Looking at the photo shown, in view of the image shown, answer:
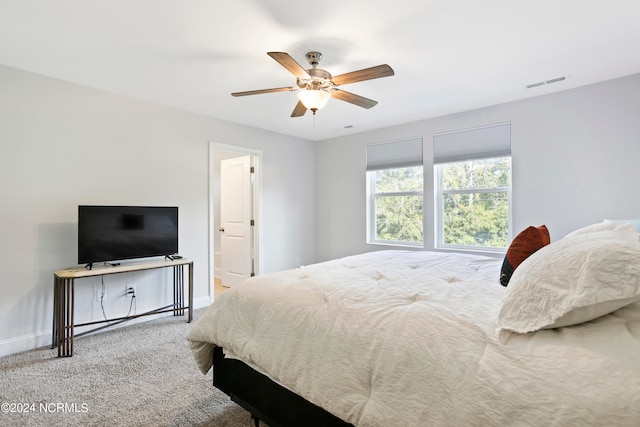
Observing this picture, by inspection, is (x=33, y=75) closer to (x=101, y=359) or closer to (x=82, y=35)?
(x=82, y=35)

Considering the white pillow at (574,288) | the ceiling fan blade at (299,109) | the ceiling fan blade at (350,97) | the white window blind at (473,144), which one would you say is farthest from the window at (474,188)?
the white pillow at (574,288)

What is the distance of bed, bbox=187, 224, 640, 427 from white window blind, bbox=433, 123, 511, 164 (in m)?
2.29

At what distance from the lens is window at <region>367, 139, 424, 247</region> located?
4406 millimetres

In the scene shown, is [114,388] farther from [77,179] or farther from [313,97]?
[313,97]

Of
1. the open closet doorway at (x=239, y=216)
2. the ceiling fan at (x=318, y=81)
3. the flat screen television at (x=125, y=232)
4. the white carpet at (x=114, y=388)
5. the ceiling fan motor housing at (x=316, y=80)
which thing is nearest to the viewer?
the white carpet at (x=114, y=388)

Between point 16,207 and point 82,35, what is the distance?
1.61m

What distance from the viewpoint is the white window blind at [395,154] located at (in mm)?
4363

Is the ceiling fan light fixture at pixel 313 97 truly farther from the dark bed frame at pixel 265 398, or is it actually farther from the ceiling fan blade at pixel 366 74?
the dark bed frame at pixel 265 398

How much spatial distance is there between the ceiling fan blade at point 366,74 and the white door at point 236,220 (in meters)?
2.71

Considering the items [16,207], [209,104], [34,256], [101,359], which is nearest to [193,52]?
[209,104]

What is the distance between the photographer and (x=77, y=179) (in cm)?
306

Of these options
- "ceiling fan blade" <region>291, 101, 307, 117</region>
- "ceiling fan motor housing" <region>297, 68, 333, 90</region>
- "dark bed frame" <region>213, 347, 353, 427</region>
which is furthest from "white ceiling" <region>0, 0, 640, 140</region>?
"dark bed frame" <region>213, 347, 353, 427</region>

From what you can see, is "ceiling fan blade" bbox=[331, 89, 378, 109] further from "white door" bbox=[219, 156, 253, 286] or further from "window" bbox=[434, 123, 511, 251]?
"white door" bbox=[219, 156, 253, 286]

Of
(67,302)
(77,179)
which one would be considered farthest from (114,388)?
(77,179)
